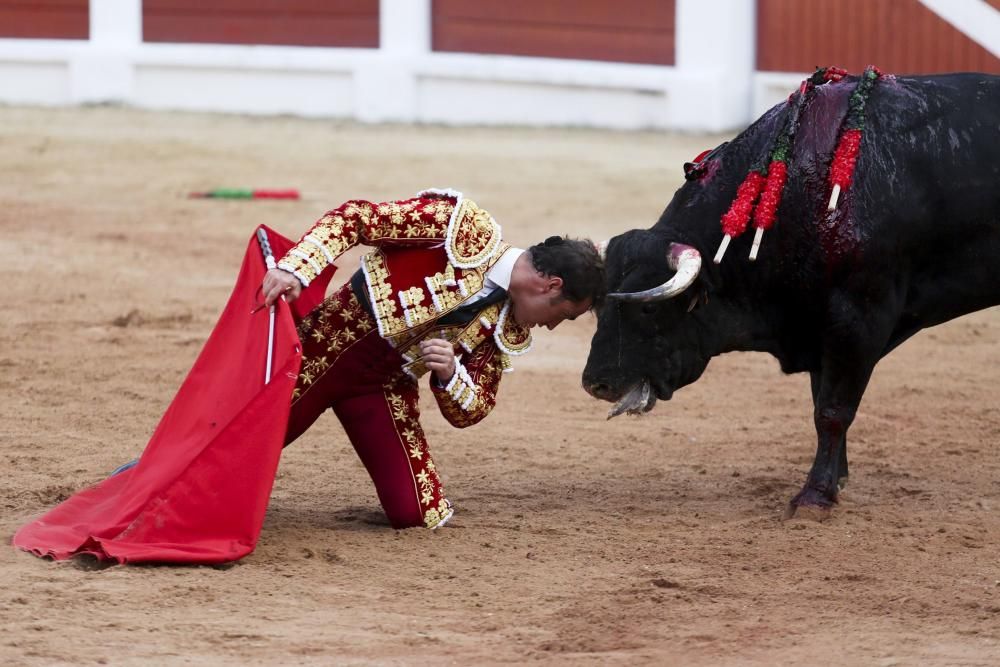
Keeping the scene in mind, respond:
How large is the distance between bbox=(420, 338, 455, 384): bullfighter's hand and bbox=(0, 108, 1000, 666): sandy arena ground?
17.8 inches

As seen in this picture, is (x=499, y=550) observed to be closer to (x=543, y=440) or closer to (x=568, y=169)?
(x=543, y=440)

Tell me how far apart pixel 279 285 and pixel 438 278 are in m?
0.41

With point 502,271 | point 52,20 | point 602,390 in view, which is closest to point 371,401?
point 502,271

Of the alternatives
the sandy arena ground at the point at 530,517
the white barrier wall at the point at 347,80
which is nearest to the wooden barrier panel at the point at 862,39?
the white barrier wall at the point at 347,80

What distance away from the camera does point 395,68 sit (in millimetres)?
12375

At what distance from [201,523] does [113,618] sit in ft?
1.49

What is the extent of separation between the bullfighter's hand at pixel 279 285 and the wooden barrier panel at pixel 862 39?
7.95 m

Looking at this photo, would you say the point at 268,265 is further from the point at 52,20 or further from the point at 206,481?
the point at 52,20

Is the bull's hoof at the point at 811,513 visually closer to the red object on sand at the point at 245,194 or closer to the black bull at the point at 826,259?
the black bull at the point at 826,259

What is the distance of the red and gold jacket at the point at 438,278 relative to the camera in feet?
12.7

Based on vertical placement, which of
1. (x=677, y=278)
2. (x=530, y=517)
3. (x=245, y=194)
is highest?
(x=677, y=278)

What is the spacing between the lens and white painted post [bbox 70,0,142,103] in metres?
12.5

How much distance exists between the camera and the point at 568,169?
33.9 ft

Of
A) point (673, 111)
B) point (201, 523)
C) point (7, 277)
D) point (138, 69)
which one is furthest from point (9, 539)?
point (138, 69)
